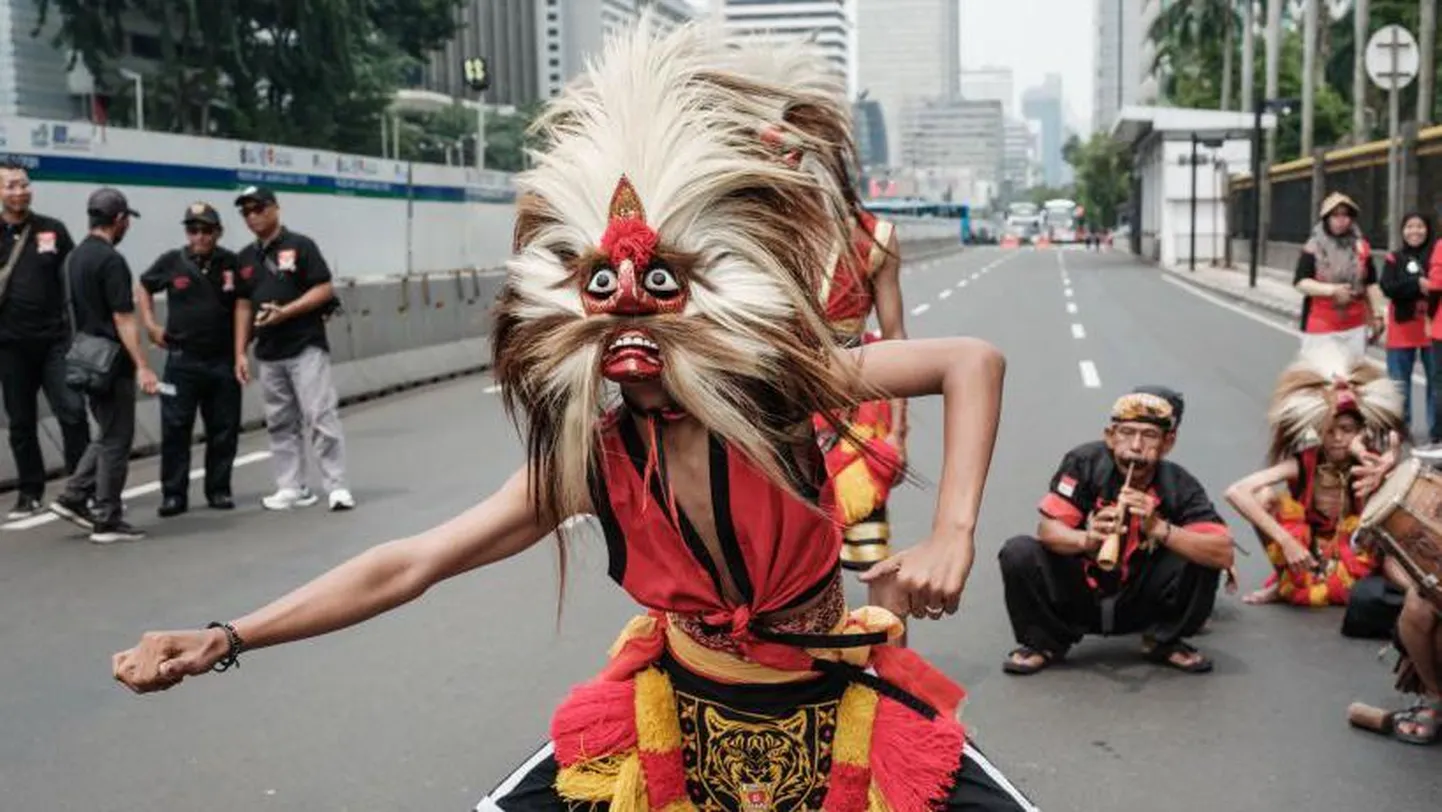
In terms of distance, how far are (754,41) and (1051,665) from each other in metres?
3.61

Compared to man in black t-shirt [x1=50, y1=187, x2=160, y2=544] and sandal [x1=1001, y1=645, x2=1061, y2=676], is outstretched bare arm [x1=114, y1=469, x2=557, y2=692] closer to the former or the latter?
sandal [x1=1001, y1=645, x2=1061, y2=676]

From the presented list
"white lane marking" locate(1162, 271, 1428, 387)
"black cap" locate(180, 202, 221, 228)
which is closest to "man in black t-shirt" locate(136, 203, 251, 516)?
"black cap" locate(180, 202, 221, 228)

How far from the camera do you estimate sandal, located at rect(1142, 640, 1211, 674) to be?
19.2 feet

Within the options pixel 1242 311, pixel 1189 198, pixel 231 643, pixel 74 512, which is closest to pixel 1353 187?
pixel 1242 311

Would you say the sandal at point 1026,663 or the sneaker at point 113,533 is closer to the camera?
the sandal at point 1026,663

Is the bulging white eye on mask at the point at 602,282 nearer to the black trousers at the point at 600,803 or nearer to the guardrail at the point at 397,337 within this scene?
the black trousers at the point at 600,803

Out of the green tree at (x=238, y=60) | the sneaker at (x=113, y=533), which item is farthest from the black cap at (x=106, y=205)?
the green tree at (x=238, y=60)

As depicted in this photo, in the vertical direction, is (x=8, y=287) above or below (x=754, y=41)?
below

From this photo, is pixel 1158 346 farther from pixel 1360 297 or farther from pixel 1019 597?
pixel 1019 597

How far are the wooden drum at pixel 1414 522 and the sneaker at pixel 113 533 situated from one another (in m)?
6.36

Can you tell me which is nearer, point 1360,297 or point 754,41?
point 754,41

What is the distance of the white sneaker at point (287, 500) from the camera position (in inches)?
368

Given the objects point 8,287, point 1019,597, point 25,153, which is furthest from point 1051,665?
point 25,153

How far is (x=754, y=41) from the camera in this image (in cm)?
296
